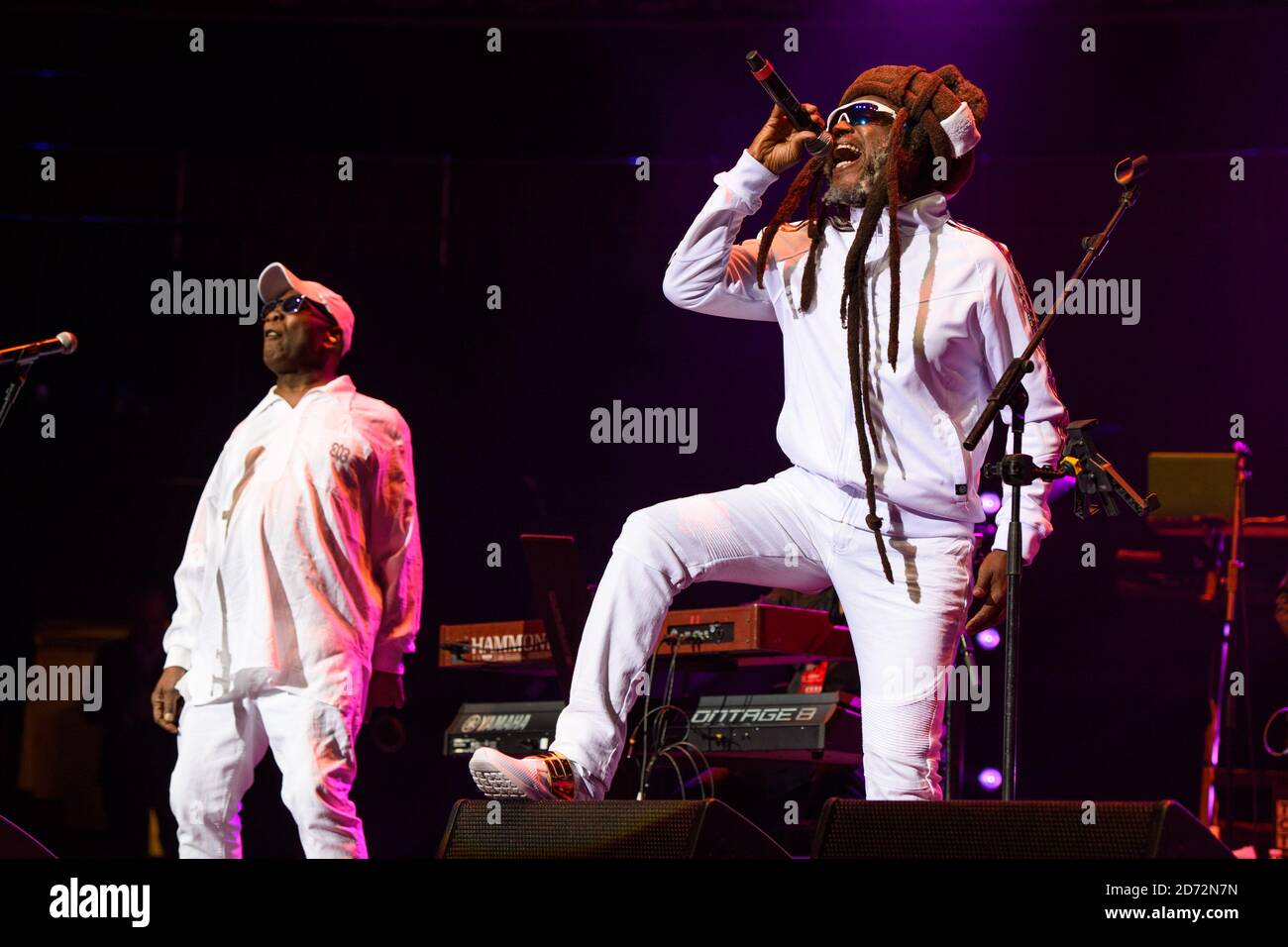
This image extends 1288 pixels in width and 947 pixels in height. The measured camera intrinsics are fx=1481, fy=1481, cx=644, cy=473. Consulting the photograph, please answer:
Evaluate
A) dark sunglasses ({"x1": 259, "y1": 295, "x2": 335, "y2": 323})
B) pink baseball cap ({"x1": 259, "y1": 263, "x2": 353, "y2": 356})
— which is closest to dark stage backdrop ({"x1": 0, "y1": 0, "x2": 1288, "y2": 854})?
pink baseball cap ({"x1": 259, "y1": 263, "x2": 353, "y2": 356})

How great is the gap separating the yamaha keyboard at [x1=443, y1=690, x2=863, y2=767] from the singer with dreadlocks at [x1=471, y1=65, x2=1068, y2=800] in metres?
1.74

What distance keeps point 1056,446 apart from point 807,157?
3.55 feet

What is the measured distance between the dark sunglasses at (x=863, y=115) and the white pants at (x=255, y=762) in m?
2.28

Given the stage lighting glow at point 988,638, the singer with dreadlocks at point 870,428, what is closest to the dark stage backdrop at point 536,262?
the stage lighting glow at point 988,638

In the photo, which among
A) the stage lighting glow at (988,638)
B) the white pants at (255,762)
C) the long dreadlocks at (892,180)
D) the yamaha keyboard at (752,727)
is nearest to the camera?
the long dreadlocks at (892,180)

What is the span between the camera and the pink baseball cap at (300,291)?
16.6 feet

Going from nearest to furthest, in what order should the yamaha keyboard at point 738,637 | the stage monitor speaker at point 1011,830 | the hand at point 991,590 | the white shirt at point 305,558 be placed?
1. the stage monitor speaker at point 1011,830
2. the hand at point 991,590
3. the white shirt at point 305,558
4. the yamaha keyboard at point 738,637

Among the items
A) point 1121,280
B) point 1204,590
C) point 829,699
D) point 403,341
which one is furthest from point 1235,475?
point 403,341

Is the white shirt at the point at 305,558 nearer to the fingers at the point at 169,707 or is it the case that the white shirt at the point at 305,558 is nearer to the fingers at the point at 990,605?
the fingers at the point at 169,707

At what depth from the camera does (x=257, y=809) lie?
26.6 feet

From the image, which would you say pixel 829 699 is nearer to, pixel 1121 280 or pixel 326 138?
pixel 1121 280

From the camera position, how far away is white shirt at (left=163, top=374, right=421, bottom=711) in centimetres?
454

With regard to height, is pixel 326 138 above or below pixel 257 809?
above

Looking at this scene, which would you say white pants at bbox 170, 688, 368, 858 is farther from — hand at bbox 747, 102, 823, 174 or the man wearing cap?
hand at bbox 747, 102, 823, 174
